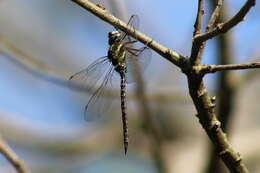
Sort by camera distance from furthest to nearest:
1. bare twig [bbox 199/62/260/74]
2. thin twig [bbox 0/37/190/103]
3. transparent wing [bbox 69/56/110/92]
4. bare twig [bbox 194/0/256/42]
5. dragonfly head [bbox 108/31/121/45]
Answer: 1. thin twig [bbox 0/37/190/103]
2. transparent wing [bbox 69/56/110/92]
3. dragonfly head [bbox 108/31/121/45]
4. bare twig [bbox 199/62/260/74]
5. bare twig [bbox 194/0/256/42]

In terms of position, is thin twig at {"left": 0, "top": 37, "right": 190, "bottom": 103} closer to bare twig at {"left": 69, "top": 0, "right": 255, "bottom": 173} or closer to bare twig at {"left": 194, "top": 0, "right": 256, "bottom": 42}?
bare twig at {"left": 69, "top": 0, "right": 255, "bottom": 173}

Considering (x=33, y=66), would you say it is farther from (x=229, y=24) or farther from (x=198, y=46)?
(x=229, y=24)

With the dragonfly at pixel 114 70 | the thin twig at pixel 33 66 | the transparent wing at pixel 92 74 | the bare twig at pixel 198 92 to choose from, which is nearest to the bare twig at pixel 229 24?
the bare twig at pixel 198 92

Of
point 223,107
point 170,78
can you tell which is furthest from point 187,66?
point 170,78

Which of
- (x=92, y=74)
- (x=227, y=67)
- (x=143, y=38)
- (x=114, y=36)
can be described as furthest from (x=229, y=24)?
(x=92, y=74)

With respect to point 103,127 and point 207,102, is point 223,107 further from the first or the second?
point 103,127

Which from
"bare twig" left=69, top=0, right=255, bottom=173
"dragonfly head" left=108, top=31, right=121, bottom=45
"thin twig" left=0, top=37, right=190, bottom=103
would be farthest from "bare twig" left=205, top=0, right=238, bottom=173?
"bare twig" left=69, top=0, right=255, bottom=173

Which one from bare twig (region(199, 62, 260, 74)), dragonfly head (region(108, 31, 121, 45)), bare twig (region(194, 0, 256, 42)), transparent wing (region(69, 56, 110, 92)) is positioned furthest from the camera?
transparent wing (region(69, 56, 110, 92))
